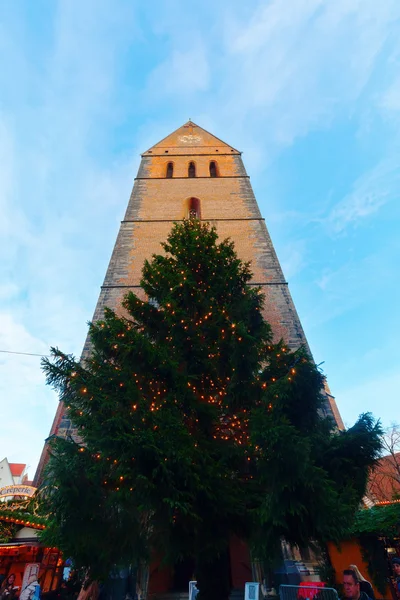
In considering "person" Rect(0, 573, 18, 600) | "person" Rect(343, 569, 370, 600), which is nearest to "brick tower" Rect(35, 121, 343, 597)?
"person" Rect(0, 573, 18, 600)

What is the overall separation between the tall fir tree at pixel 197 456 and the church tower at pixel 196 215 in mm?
3989

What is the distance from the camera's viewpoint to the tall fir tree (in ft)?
11.3

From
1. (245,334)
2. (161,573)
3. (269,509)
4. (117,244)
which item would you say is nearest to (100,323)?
(245,334)

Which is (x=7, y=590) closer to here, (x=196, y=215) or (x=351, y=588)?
(x=351, y=588)

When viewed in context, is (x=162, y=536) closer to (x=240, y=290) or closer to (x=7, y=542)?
(x=240, y=290)

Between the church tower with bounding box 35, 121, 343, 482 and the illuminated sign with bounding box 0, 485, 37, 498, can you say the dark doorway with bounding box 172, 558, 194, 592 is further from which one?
the church tower with bounding box 35, 121, 343, 482

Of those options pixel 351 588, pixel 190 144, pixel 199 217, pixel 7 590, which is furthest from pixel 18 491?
pixel 190 144

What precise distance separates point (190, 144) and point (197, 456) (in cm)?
2074

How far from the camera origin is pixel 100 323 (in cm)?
588

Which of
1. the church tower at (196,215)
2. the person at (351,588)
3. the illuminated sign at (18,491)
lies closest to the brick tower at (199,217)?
the church tower at (196,215)

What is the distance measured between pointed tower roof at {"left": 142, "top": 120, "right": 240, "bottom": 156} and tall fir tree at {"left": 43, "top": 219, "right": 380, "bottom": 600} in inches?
658

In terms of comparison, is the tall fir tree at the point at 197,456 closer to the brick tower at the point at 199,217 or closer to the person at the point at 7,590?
the brick tower at the point at 199,217

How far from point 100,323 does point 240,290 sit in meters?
2.64

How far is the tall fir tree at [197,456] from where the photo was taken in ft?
11.3
